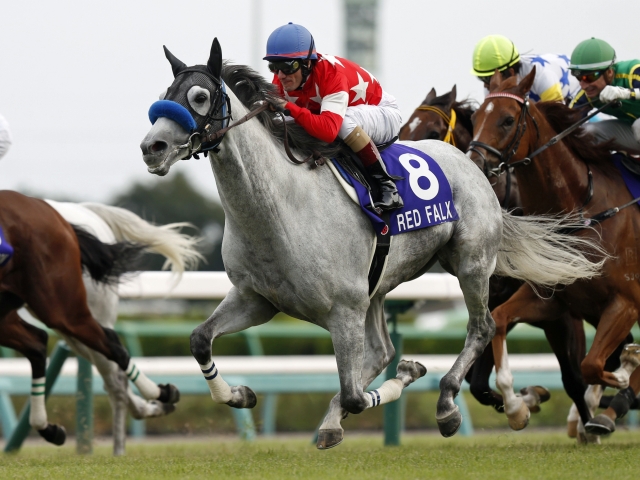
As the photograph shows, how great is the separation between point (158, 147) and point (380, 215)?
1.22 m

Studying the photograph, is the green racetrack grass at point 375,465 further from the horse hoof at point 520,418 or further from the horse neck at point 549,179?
the horse neck at point 549,179

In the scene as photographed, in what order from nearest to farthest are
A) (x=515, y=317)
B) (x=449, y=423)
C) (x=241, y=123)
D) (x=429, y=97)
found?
(x=241, y=123)
(x=449, y=423)
(x=515, y=317)
(x=429, y=97)

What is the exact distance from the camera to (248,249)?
14.9ft

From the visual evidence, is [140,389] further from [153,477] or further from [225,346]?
[225,346]

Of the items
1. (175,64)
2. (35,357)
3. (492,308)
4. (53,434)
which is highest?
(175,64)

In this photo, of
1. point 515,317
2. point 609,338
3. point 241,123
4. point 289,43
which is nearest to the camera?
point 241,123

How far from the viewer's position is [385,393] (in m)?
5.00

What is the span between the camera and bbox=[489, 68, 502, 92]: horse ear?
6168 millimetres

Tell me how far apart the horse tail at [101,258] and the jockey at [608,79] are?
10.2 ft

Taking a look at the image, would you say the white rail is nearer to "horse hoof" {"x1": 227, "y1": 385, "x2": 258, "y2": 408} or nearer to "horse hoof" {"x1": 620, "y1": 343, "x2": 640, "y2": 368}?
"horse hoof" {"x1": 620, "y1": 343, "x2": 640, "y2": 368}

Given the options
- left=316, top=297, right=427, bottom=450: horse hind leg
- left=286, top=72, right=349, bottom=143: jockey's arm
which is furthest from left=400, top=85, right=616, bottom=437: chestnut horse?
left=286, top=72, right=349, bottom=143: jockey's arm

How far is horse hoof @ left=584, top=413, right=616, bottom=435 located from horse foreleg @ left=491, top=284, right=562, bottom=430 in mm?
362

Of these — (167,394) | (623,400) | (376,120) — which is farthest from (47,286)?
(623,400)

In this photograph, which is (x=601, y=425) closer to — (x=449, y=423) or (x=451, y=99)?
(x=449, y=423)
